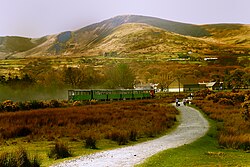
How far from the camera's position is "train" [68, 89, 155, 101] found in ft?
255

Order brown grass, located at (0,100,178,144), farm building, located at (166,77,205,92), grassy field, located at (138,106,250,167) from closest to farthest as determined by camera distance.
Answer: grassy field, located at (138,106,250,167) < brown grass, located at (0,100,178,144) < farm building, located at (166,77,205,92)

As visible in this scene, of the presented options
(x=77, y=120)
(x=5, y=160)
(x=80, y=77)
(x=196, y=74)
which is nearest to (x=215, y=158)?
(x=5, y=160)

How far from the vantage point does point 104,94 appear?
81812 millimetres

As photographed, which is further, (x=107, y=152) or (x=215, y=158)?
(x=107, y=152)

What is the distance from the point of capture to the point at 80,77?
115938 mm

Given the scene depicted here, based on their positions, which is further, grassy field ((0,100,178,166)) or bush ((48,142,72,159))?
grassy field ((0,100,178,166))

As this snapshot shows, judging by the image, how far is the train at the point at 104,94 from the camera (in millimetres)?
77700

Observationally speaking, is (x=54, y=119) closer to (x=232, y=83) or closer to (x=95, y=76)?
(x=95, y=76)

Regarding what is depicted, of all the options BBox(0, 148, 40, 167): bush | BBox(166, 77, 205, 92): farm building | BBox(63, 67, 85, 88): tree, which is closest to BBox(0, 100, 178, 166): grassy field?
BBox(0, 148, 40, 167): bush

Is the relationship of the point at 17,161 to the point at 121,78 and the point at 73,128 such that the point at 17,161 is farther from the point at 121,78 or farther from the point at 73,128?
the point at 121,78

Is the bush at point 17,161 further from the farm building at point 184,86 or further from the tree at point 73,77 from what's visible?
the farm building at point 184,86

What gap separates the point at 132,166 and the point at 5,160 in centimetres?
490

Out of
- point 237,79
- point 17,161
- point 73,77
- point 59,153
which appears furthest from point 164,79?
point 17,161

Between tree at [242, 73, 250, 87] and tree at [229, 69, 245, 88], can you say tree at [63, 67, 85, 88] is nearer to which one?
tree at [229, 69, 245, 88]
